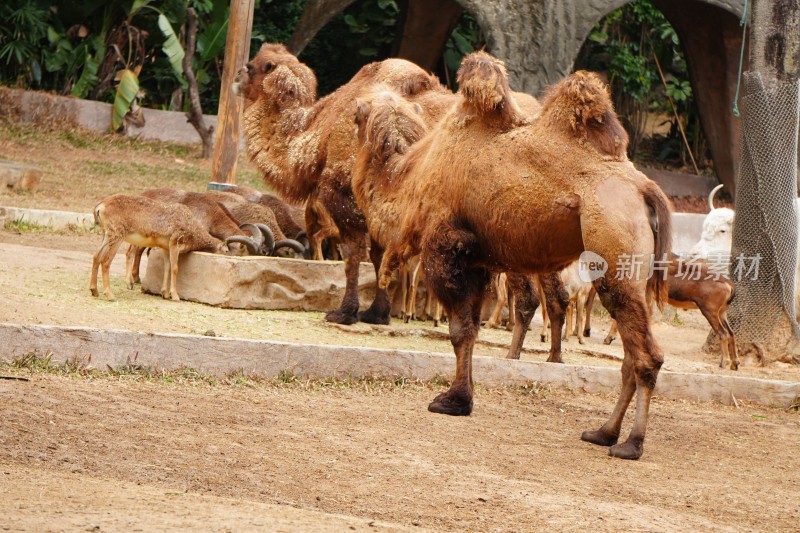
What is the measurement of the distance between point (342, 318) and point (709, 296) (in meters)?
3.53

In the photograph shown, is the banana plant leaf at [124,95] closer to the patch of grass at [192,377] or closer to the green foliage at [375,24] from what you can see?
the green foliage at [375,24]

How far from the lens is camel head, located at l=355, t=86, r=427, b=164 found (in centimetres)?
808

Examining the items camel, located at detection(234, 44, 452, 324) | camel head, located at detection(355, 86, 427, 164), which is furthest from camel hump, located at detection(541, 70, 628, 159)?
camel, located at detection(234, 44, 452, 324)

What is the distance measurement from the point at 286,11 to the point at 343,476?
18.3m

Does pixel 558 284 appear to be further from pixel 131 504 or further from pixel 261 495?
pixel 131 504

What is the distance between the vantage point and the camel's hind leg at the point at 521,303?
8.24 meters

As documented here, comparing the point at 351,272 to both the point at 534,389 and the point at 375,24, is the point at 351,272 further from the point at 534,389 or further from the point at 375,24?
the point at 375,24

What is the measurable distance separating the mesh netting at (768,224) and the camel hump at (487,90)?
432 cm

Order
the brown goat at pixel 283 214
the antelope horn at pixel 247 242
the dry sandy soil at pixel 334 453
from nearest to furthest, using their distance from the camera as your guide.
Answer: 1. the dry sandy soil at pixel 334 453
2. the antelope horn at pixel 247 242
3. the brown goat at pixel 283 214

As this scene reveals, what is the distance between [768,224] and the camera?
10.2 meters

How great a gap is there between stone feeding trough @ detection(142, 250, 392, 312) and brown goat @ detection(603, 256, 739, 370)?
2690 millimetres

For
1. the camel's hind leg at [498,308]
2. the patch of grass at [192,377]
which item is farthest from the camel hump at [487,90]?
the camel's hind leg at [498,308]

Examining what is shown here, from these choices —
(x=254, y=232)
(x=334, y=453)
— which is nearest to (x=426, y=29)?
(x=254, y=232)

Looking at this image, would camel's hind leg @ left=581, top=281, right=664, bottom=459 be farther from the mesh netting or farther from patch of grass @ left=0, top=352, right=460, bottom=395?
the mesh netting
